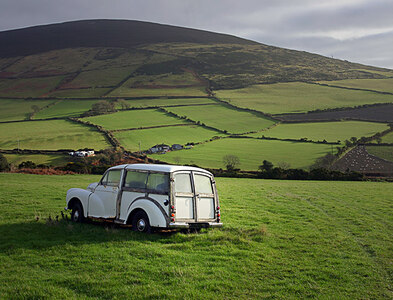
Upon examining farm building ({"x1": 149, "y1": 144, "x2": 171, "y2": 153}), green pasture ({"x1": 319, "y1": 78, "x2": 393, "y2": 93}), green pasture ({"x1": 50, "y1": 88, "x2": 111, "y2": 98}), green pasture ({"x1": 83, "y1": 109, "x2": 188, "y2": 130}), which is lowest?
farm building ({"x1": 149, "y1": 144, "x2": 171, "y2": 153})

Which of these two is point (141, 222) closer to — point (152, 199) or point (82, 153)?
point (152, 199)

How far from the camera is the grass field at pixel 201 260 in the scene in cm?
894

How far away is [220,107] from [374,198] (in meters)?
93.0

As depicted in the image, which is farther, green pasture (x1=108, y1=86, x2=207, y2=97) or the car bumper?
green pasture (x1=108, y1=86, x2=207, y2=97)

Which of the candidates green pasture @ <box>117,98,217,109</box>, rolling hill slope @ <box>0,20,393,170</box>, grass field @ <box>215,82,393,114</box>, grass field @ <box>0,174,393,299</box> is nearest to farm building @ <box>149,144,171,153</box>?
rolling hill slope @ <box>0,20,393,170</box>

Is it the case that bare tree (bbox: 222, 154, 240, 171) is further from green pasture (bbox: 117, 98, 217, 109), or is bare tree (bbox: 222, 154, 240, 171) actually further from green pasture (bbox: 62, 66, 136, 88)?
green pasture (bbox: 62, 66, 136, 88)

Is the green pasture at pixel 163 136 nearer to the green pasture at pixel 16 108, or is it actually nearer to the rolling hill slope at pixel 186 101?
the rolling hill slope at pixel 186 101

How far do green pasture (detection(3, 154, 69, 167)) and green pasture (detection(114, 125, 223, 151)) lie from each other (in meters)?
12.8

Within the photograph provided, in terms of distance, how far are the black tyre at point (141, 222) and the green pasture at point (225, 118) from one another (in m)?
76.9

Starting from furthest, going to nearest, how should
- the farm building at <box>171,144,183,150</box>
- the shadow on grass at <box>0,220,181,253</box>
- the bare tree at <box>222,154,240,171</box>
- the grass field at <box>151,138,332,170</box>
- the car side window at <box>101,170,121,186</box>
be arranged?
the farm building at <box>171,144,183,150</box> < the grass field at <box>151,138,332,170</box> < the bare tree at <box>222,154,240,171</box> < the car side window at <box>101,170,121,186</box> < the shadow on grass at <box>0,220,181,253</box>

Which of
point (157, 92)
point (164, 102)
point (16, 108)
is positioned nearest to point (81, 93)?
point (16, 108)

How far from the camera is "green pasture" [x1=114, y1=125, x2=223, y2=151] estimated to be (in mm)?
77000

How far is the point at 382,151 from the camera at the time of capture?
69062 mm

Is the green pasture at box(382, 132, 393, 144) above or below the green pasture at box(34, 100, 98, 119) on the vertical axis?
below
